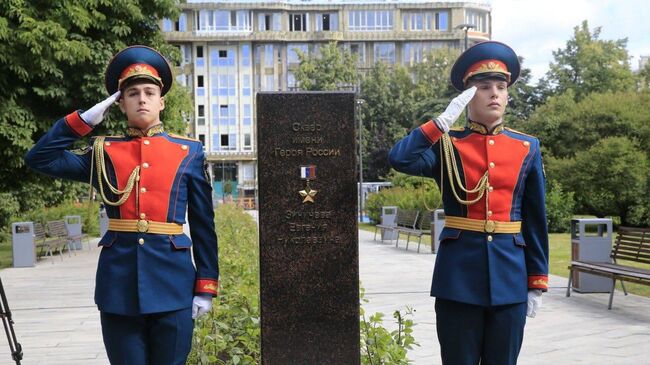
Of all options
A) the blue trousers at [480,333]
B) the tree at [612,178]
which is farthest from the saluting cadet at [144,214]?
the tree at [612,178]

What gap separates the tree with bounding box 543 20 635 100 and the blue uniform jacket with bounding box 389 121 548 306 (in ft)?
137

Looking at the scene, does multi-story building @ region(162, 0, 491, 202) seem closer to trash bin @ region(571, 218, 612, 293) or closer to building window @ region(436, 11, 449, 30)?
building window @ region(436, 11, 449, 30)

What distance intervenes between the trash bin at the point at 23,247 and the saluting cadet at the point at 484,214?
45.8 feet

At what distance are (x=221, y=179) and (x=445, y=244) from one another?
212 ft

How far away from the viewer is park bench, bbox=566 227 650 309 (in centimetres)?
930

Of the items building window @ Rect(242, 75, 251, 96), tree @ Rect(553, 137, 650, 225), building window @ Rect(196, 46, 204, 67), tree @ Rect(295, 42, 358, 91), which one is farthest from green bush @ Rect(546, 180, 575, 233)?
building window @ Rect(196, 46, 204, 67)

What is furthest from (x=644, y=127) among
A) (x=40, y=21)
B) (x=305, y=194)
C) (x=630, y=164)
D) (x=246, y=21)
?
(x=246, y=21)

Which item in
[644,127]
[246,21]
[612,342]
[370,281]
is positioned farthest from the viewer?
[246,21]

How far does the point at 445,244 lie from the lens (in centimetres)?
404

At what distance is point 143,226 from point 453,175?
1.55 m

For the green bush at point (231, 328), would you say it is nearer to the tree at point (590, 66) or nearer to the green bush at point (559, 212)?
the green bush at point (559, 212)

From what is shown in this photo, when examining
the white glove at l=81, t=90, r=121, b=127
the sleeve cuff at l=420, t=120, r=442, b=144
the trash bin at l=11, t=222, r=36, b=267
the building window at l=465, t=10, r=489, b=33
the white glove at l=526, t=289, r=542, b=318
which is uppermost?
the building window at l=465, t=10, r=489, b=33

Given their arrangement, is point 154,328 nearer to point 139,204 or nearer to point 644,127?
point 139,204

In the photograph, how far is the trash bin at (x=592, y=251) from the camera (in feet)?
36.1
